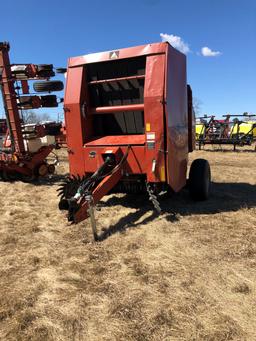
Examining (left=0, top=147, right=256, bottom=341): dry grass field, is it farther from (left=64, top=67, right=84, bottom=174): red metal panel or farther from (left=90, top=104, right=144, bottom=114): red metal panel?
(left=90, top=104, right=144, bottom=114): red metal panel

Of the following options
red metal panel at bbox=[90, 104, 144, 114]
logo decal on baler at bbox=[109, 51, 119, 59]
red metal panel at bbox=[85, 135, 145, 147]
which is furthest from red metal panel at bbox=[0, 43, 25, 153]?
logo decal on baler at bbox=[109, 51, 119, 59]

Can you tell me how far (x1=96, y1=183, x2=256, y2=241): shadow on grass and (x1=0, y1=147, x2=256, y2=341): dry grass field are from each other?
0.03 metres

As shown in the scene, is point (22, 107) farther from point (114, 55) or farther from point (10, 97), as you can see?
point (114, 55)

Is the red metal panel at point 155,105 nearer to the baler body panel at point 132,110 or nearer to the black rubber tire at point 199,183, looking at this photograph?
the baler body panel at point 132,110

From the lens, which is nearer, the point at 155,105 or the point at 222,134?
the point at 155,105

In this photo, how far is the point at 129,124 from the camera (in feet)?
21.1

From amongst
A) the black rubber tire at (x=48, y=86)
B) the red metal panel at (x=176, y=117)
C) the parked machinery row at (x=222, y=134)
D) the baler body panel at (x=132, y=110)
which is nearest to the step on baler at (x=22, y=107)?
the black rubber tire at (x=48, y=86)

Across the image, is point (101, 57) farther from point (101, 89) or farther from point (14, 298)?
point (14, 298)

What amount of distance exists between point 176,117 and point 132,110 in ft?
2.43

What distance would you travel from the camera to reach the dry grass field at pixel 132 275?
284 cm

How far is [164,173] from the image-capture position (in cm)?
561

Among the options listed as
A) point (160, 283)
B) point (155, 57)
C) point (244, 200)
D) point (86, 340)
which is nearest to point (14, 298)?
point (86, 340)

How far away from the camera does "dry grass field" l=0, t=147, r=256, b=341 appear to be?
2.84 meters

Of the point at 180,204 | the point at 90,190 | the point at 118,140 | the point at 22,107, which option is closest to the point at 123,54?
the point at 118,140
